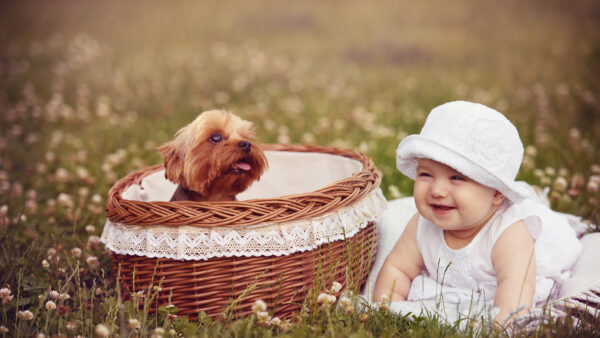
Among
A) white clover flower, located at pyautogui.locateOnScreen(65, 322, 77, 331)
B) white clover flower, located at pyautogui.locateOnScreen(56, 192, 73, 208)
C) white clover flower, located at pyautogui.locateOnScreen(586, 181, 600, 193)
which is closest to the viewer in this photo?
white clover flower, located at pyautogui.locateOnScreen(65, 322, 77, 331)

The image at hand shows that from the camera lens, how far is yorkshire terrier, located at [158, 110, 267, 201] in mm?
3043

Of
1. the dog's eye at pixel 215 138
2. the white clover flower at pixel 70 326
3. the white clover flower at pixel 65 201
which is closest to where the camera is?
the white clover flower at pixel 70 326

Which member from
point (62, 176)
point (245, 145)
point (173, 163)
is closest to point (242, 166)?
point (245, 145)

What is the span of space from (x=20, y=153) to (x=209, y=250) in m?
4.33

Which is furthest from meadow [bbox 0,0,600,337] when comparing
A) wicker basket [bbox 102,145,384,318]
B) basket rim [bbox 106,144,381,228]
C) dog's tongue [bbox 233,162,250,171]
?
dog's tongue [bbox 233,162,250,171]

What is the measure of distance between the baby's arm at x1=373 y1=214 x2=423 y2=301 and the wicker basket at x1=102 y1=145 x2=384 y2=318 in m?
0.35

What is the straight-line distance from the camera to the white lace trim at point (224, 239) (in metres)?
2.70

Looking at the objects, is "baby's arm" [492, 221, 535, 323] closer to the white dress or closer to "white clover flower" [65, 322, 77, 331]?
the white dress

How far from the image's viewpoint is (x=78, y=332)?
8.36ft

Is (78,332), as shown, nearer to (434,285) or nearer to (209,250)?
(209,250)

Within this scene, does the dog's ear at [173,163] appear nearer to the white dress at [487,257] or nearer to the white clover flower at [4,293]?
the white clover flower at [4,293]

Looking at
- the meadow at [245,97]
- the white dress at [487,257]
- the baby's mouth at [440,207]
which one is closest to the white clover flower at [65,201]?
the meadow at [245,97]

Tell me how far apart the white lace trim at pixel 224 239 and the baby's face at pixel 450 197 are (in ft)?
1.49

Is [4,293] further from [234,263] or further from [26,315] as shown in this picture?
[234,263]
